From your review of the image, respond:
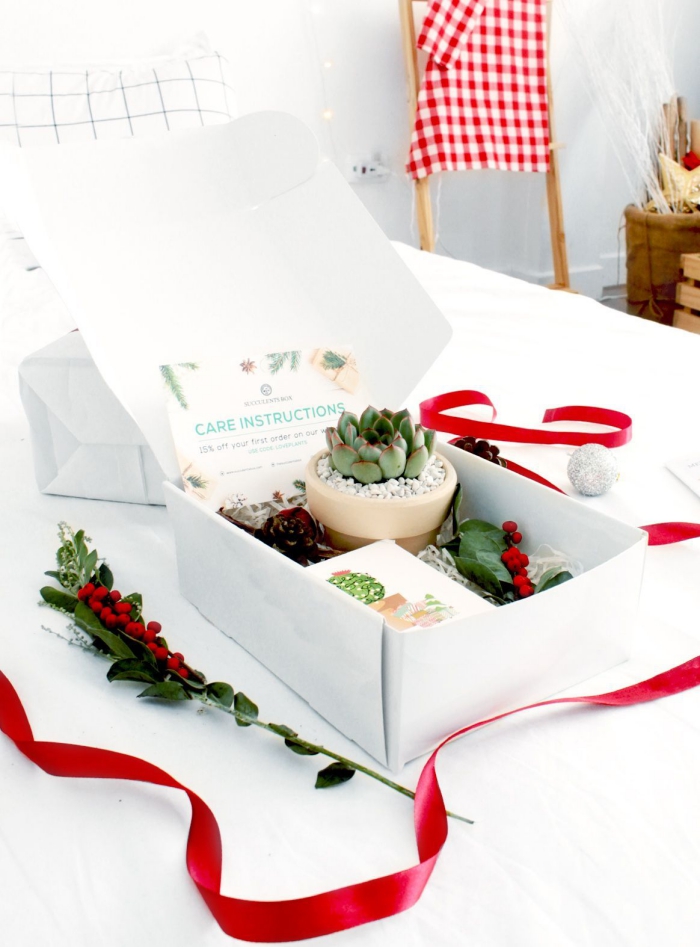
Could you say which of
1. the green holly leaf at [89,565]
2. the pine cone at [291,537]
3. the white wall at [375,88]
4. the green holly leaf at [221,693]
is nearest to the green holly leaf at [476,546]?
the pine cone at [291,537]

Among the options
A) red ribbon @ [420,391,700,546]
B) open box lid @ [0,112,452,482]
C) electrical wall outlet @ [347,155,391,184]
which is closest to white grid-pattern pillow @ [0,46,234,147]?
open box lid @ [0,112,452,482]

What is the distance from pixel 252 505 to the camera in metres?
0.85

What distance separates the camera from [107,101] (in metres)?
1.87

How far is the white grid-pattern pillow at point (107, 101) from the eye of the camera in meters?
1.81

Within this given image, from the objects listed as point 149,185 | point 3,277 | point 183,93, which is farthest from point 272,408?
point 183,93

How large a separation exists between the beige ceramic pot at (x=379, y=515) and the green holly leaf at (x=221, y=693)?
0.64 feet

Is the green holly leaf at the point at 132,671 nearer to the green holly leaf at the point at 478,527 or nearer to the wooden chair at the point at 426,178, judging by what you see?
the green holly leaf at the point at 478,527

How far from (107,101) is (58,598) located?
1476mm

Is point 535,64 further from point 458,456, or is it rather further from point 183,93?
point 458,456

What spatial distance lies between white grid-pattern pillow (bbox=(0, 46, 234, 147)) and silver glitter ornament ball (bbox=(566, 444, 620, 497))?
1203 mm

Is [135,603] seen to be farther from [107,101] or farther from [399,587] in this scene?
[107,101]

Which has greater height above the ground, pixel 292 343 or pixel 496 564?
pixel 292 343

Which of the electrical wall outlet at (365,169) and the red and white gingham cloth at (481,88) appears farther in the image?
the electrical wall outlet at (365,169)

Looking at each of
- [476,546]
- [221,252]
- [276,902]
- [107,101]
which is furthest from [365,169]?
[276,902]
